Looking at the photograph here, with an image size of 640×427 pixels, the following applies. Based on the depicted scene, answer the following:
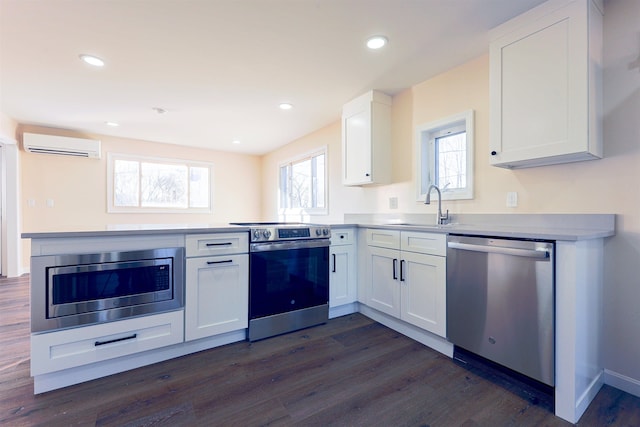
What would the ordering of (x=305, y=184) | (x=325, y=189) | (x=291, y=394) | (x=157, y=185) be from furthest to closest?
1. (x=157, y=185)
2. (x=305, y=184)
3. (x=325, y=189)
4. (x=291, y=394)

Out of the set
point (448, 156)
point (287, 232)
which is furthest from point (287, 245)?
point (448, 156)

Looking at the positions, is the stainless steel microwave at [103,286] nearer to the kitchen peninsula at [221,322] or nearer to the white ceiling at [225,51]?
the kitchen peninsula at [221,322]

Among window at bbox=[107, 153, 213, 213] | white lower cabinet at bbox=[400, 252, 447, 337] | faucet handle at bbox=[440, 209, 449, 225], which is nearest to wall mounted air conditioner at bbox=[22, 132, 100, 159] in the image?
window at bbox=[107, 153, 213, 213]

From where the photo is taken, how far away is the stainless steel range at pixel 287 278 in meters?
2.34

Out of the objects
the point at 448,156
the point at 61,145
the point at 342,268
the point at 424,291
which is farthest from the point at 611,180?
the point at 61,145

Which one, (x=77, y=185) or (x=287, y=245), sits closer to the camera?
(x=287, y=245)

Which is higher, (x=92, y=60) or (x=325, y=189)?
(x=92, y=60)

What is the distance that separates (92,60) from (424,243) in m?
3.17

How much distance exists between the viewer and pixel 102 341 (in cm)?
178

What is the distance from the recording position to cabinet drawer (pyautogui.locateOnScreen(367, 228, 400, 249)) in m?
2.49

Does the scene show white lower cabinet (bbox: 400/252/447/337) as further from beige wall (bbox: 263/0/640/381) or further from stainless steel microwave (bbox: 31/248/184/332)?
stainless steel microwave (bbox: 31/248/184/332)

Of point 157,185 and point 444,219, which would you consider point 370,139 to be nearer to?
point 444,219

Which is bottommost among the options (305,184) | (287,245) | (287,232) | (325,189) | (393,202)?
(287,245)

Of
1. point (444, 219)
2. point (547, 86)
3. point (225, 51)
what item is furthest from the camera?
point (444, 219)
